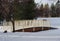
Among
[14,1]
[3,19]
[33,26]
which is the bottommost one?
[33,26]

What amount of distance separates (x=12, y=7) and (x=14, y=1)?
0.30 metres

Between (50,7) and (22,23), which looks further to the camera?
(22,23)

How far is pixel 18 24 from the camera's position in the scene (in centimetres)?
441

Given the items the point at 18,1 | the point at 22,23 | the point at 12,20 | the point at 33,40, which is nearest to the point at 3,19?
the point at 12,20

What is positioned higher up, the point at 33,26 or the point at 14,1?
the point at 14,1

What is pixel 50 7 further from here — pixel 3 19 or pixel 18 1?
pixel 3 19

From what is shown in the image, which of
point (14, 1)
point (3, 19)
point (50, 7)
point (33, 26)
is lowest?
point (33, 26)

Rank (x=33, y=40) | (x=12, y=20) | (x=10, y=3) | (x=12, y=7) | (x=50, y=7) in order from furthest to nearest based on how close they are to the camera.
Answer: (x=12, y=20) → (x=12, y=7) → (x=10, y=3) → (x=50, y=7) → (x=33, y=40)

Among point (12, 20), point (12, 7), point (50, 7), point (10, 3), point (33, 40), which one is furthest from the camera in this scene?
point (12, 20)

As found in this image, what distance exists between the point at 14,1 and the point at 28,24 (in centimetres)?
124

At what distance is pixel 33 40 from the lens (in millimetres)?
1131

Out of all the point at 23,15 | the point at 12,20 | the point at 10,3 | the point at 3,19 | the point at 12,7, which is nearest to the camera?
the point at 10,3

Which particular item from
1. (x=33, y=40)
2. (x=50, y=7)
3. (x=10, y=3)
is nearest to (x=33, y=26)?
(x=10, y=3)

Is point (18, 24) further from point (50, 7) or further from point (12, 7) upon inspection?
point (50, 7)
